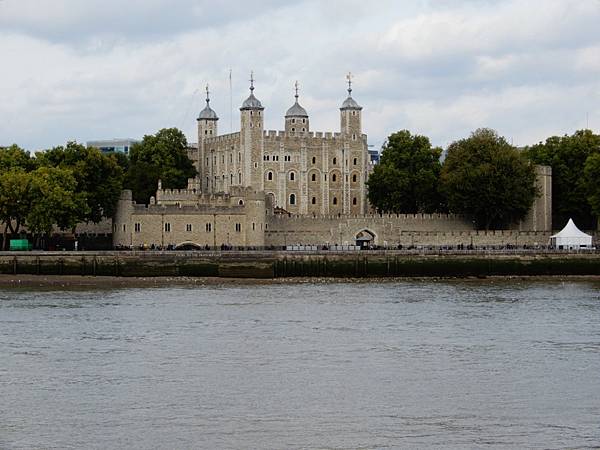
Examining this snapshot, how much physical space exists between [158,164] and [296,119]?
10457mm

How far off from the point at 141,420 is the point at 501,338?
46.5 feet

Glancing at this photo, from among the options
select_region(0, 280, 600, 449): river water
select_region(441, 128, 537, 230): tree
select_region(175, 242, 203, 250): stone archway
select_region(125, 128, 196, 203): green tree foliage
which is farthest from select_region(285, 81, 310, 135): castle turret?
select_region(0, 280, 600, 449): river water

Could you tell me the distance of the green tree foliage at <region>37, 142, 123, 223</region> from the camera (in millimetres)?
67125

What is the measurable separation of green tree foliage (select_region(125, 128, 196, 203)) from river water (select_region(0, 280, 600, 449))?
3311cm

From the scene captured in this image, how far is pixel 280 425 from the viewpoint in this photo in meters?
25.2

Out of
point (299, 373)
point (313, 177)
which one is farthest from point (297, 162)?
point (299, 373)

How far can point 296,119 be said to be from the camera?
8944 cm

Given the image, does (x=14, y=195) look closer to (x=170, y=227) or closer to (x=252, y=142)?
(x=170, y=227)

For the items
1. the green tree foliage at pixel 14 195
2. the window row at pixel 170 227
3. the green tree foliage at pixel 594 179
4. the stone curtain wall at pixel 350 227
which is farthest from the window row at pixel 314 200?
the green tree foliage at pixel 14 195

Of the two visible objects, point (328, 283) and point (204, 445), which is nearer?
point (204, 445)

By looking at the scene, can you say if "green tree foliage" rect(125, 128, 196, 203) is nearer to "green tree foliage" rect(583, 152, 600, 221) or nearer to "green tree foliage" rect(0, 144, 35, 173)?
"green tree foliage" rect(0, 144, 35, 173)

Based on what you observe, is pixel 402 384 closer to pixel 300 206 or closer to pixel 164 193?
pixel 164 193

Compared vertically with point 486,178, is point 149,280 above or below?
below

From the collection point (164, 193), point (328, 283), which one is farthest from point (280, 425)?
point (164, 193)
